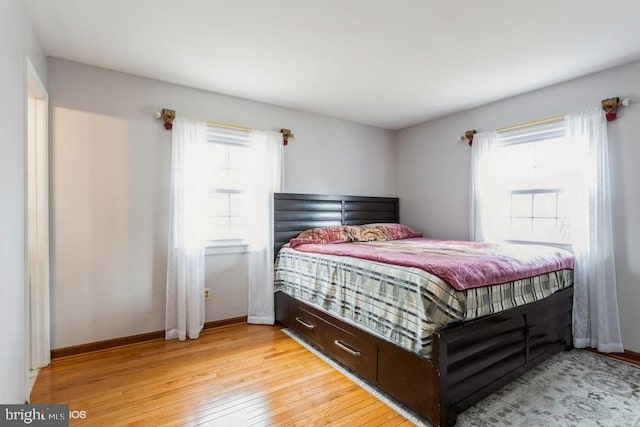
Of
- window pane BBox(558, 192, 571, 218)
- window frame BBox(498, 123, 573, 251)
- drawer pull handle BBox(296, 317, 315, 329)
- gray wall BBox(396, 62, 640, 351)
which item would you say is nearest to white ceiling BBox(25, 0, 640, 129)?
gray wall BBox(396, 62, 640, 351)

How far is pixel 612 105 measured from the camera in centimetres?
261

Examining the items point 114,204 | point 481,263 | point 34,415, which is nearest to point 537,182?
point 481,263

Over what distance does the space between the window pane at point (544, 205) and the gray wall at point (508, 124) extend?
46cm

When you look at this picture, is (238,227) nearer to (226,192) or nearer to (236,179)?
(226,192)

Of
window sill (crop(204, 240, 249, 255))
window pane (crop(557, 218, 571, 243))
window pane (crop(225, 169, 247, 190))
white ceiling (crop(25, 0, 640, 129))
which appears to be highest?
white ceiling (crop(25, 0, 640, 129))

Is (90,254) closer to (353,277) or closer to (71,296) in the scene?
(71,296)

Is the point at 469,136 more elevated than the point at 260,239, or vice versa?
the point at 469,136

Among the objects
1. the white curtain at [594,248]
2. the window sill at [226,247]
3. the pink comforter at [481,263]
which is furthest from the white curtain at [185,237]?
the white curtain at [594,248]

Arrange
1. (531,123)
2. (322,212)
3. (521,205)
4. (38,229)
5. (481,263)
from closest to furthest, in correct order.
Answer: (481,263) < (38,229) < (531,123) < (521,205) < (322,212)

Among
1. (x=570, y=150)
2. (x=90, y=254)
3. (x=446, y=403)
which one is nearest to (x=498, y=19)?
(x=570, y=150)

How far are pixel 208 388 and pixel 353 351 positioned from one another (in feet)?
3.40

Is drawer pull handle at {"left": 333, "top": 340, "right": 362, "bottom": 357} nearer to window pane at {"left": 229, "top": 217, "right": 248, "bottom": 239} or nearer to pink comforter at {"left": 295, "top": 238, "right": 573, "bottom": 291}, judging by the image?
pink comforter at {"left": 295, "top": 238, "right": 573, "bottom": 291}

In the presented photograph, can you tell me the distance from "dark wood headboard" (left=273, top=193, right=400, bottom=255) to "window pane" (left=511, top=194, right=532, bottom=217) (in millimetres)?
1596

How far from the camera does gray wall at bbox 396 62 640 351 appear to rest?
2.59 metres
